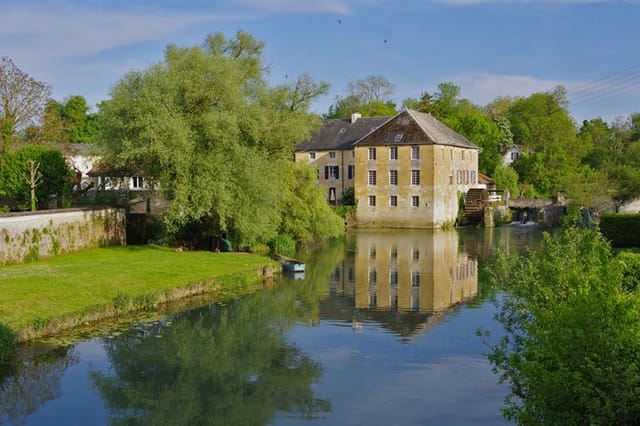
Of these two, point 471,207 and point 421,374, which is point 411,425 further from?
point 471,207

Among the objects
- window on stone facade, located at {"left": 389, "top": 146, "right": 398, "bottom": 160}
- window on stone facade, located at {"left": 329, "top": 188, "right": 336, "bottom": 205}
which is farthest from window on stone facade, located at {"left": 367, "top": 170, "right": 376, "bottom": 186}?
window on stone facade, located at {"left": 329, "top": 188, "right": 336, "bottom": 205}

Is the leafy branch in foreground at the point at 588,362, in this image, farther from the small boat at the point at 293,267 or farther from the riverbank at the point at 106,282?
the small boat at the point at 293,267

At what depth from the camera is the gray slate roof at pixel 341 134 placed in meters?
69.2

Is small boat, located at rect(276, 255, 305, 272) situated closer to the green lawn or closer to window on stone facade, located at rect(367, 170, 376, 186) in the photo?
the green lawn

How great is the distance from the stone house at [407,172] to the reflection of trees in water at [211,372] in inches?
1516


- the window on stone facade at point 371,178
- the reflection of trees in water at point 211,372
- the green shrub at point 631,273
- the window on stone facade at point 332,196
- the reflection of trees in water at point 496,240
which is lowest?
the reflection of trees in water at point 211,372

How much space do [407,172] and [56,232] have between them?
120 ft

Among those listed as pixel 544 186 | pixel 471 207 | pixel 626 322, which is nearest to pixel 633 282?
pixel 626 322

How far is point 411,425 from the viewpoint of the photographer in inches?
557

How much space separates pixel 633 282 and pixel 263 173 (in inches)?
885

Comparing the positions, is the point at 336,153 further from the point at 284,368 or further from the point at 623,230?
the point at 284,368

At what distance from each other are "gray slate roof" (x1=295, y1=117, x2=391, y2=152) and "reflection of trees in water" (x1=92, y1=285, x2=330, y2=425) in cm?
4527

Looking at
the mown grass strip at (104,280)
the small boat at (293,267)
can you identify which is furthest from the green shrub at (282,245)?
the small boat at (293,267)

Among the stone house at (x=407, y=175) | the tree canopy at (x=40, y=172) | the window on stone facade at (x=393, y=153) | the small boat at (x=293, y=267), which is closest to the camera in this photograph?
the small boat at (x=293, y=267)
